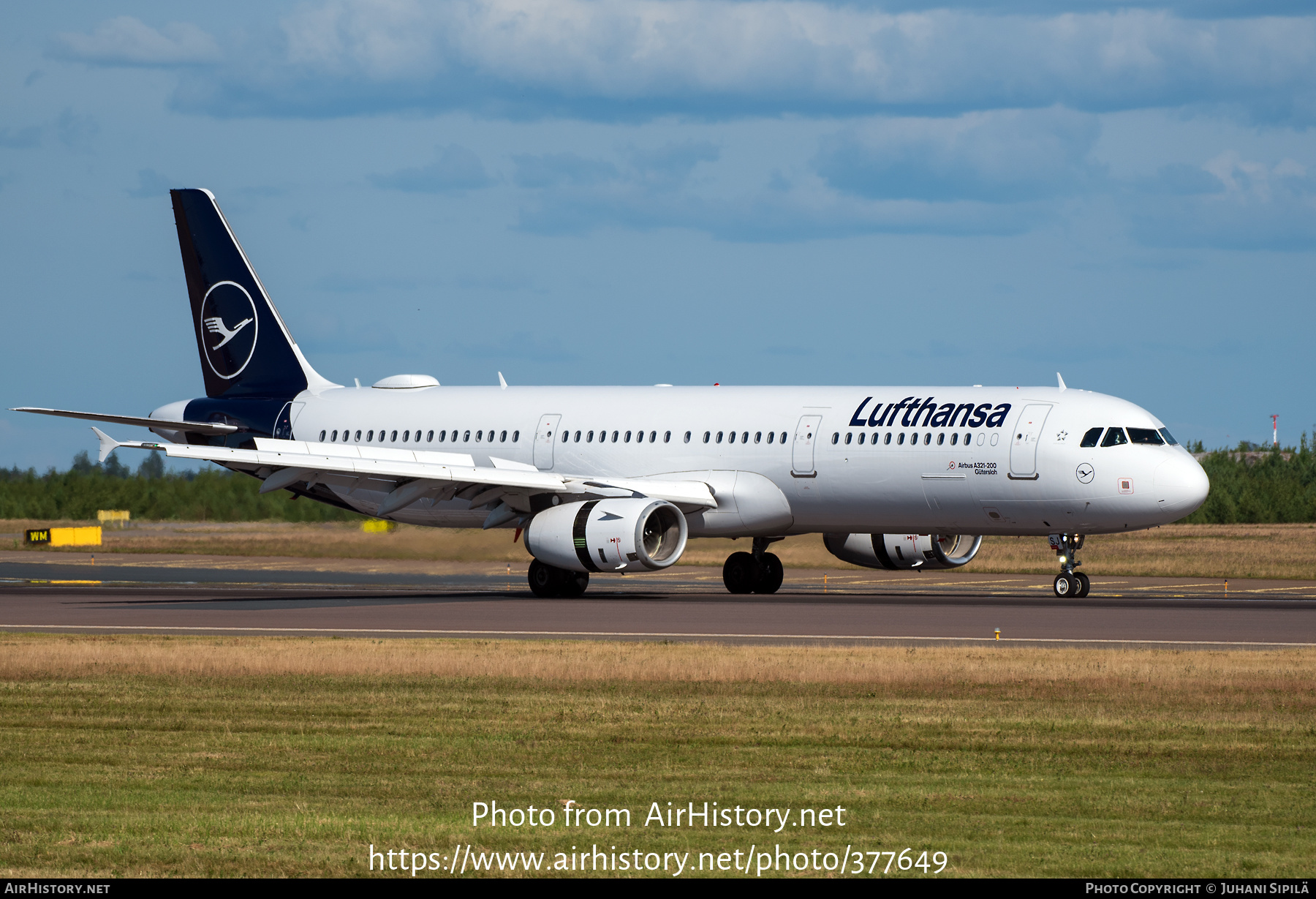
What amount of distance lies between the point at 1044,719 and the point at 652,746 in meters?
4.12

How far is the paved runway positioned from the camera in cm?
2722

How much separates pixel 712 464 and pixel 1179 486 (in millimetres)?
9722

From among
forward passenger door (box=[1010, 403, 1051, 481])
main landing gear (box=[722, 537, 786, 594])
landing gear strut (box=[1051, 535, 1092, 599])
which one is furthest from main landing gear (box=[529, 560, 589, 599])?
landing gear strut (box=[1051, 535, 1092, 599])

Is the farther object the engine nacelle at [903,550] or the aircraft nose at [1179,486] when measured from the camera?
the engine nacelle at [903,550]

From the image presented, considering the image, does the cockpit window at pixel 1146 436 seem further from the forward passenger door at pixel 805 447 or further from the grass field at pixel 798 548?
the grass field at pixel 798 548

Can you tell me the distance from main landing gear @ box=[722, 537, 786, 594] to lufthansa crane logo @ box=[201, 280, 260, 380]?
13934 millimetres

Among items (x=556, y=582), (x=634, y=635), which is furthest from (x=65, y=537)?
(x=634, y=635)

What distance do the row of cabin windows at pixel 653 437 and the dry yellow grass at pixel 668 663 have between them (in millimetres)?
13808

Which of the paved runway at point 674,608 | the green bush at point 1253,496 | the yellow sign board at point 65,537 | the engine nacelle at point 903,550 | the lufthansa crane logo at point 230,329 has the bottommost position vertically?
the paved runway at point 674,608

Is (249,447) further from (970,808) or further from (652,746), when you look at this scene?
(970,808)

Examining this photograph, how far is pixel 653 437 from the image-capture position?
1569 inches

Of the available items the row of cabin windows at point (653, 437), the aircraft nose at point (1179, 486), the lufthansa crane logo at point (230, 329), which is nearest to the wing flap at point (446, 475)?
the row of cabin windows at point (653, 437)

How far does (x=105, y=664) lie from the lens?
21.8m

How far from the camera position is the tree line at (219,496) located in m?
67.9
